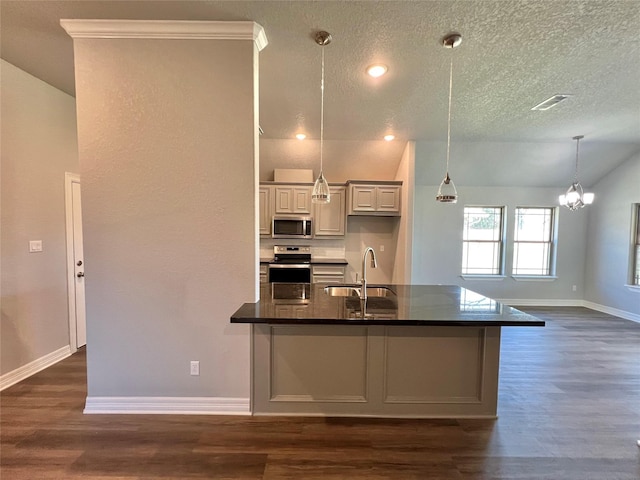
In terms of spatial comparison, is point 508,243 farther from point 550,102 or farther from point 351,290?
point 351,290

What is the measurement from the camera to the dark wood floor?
1775 millimetres

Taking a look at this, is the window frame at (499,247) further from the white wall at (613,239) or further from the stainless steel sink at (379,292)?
the stainless steel sink at (379,292)

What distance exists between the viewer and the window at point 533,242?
238 inches

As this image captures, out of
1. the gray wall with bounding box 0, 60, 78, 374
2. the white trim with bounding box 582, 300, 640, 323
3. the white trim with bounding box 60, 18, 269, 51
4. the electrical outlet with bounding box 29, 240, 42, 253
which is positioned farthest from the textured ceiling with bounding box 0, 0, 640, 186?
the white trim with bounding box 582, 300, 640, 323

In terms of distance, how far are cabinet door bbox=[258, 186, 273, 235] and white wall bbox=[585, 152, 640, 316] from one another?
6227 millimetres

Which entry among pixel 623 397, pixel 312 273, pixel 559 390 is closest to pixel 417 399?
pixel 559 390

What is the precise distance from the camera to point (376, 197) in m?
5.00

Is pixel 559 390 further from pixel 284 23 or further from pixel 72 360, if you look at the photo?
pixel 72 360

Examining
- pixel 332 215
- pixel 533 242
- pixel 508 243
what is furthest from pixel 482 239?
pixel 332 215

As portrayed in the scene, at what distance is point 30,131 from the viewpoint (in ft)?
9.20

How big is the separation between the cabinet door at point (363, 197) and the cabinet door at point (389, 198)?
0.10 m

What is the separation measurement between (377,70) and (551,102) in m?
2.14

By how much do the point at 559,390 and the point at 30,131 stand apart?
552 cm

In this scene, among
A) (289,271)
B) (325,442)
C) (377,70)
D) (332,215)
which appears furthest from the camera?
(332,215)
